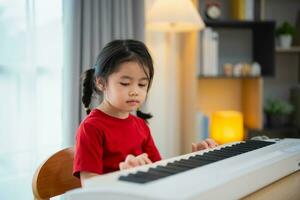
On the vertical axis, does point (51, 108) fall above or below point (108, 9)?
below

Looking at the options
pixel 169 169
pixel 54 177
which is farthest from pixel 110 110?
pixel 169 169

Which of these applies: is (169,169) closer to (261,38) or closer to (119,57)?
(119,57)

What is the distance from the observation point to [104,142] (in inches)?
39.4

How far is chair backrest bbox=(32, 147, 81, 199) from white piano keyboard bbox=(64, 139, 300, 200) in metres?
0.49

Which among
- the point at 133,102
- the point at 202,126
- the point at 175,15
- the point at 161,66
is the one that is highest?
the point at 175,15

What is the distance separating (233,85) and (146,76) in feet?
5.48

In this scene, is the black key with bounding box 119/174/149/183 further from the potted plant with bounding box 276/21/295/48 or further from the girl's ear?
the potted plant with bounding box 276/21/295/48

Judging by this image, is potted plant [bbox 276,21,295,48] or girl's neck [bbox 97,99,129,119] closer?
girl's neck [bbox 97,99,129,119]

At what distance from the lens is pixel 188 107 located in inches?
91.4

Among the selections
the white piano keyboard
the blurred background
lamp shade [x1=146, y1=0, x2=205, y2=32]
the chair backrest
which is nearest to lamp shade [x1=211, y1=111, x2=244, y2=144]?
the blurred background

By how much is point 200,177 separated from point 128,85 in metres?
0.46

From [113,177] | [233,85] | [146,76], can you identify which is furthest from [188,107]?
[113,177]

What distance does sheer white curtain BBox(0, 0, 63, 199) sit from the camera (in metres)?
1.69

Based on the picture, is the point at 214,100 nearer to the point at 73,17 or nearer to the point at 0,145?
the point at 73,17
